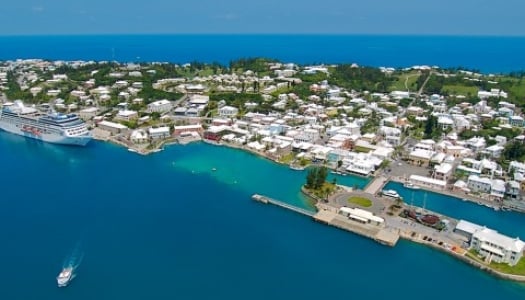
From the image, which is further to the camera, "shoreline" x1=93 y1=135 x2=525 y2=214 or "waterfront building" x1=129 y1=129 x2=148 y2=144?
"waterfront building" x1=129 y1=129 x2=148 y2=144

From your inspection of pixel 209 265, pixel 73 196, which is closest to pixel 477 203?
pixel 209 265

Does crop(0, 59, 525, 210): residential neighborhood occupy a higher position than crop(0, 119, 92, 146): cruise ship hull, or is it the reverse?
crop(0, 59, 525, 210): residential neighborhood

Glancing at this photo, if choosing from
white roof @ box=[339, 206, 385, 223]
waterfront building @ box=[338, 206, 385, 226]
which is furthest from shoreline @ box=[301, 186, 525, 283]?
white roof @ box=[339, 206, 385, 223]

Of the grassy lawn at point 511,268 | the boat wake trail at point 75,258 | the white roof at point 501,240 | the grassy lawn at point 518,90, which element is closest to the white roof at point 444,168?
the white roof at point 501,240

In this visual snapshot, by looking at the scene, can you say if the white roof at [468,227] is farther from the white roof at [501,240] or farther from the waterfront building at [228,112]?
the waterfront building at [228,112]

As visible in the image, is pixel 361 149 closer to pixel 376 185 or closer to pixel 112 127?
pixel 376 185

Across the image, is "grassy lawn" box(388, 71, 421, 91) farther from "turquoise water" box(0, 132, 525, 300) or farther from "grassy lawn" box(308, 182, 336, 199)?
"grassy lawn" box(308, 182, 336, 199)

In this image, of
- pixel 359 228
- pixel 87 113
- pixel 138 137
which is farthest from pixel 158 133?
pixel 359 228
